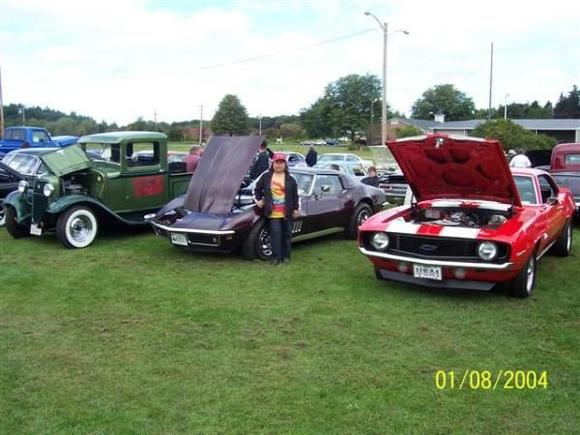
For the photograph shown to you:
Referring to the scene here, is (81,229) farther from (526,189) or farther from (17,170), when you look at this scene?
(526,189)

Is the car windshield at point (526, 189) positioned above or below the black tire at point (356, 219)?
above

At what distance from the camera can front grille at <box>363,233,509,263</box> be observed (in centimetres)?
609

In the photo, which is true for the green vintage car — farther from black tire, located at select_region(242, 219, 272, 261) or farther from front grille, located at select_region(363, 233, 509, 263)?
front grille, located at select_region(363, 233, 509, 263)

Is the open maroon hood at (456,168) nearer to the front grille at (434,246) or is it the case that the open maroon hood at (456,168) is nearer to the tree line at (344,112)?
the front grille at (434,246)

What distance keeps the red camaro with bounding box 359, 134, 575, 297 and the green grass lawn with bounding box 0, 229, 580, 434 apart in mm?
342

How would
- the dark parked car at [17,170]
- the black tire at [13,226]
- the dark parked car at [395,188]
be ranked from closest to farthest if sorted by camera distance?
the black tire at [13,226] → the dark parked car at [17,170] → the dark parked car at [395,188]

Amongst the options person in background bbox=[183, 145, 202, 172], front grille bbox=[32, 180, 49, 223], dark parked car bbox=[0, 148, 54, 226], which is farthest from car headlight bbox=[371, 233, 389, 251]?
dark parked car bbox=[0, 148, 54, 226]

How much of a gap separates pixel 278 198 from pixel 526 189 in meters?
3.22

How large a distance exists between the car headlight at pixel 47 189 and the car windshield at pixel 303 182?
3.90 metres

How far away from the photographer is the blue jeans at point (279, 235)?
821cm

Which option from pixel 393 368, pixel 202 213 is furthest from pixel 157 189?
pixel 393 368

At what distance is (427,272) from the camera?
6297 millimetres

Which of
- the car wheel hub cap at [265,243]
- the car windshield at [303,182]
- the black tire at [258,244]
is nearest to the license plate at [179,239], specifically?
the black tire at [258,244]

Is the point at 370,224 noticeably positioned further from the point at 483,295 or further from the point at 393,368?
the point at 393,368
